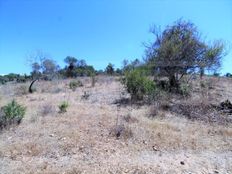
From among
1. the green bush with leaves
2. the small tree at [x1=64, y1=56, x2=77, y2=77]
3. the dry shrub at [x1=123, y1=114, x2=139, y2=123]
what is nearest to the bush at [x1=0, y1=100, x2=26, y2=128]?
the dry shrub at [x1=123, y1=114, x2=139, y2=123]

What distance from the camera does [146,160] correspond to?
567cm

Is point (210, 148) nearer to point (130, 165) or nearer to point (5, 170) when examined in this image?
point (130, 165)

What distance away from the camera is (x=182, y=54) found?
16.5m

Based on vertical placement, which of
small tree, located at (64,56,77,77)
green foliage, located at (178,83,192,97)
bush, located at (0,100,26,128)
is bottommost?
bush, located at (0,100,26,128)

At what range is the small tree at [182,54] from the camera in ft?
53.5

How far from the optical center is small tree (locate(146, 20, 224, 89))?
16.3 meters

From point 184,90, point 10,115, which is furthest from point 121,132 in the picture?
point 184,90

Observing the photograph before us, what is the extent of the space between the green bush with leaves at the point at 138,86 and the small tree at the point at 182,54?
369 cm

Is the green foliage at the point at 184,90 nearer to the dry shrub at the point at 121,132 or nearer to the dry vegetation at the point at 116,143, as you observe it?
the dry vegetation at the point at 116,143

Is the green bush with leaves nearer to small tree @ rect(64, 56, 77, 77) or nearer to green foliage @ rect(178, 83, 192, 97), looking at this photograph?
green foliage @ rect(178, 83, 192, 97)

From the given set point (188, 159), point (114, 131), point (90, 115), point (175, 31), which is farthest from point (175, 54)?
point (188, 159)

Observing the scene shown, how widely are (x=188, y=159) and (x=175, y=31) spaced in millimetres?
12794

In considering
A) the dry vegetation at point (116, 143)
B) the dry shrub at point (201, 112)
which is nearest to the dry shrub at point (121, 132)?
the dry vegetation at point (116, 143)

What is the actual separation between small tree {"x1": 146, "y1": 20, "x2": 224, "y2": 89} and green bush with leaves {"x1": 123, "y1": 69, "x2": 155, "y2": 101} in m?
3.69
